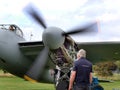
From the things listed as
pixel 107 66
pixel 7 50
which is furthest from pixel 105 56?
pixel 107 66

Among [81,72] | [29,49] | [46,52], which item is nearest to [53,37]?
[46,52]

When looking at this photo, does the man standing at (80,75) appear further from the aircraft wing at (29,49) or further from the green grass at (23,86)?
the green grass at (23,86)

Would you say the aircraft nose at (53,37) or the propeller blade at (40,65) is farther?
the propeller blade at (40,65)

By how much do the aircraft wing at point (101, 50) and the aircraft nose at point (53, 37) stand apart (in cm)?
271

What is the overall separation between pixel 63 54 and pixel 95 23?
1816 millimetres

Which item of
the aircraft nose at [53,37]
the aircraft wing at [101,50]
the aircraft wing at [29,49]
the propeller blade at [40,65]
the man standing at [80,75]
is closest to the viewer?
the man standing at [80,75]

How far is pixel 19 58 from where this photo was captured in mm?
18297

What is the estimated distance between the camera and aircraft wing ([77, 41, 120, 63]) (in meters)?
17.2

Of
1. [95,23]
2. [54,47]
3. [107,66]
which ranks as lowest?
[107,66]

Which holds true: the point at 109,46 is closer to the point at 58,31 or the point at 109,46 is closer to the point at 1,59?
the point at 58,31

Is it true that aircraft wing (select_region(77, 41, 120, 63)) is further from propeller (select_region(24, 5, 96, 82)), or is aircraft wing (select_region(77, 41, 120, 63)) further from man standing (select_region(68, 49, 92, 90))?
man standing (select_region(68, 49, 92, 90))

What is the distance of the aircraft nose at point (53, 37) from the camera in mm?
13805

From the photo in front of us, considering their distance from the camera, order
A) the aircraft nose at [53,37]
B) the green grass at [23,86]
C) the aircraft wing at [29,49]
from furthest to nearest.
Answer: the green grass at [23,86] → the aircraft wing at [29,49] → the aircraft nose at [53,37]

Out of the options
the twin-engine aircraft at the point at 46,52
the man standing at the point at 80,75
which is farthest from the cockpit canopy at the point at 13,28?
the man standing at the point at 80,75
